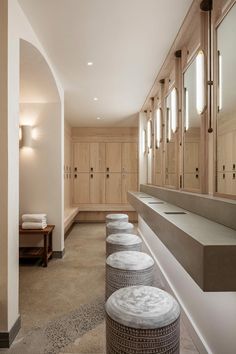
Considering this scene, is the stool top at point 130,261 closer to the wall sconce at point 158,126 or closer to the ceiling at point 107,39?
the ceiling at point 107,39

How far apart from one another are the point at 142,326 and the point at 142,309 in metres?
0.10

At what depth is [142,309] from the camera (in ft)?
5.01

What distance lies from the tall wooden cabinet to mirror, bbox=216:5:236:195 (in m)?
5.81

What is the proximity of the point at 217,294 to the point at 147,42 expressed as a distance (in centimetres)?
262

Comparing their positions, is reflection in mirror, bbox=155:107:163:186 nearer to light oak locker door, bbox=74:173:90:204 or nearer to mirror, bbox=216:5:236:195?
mirror, bbox=216:5:236:195

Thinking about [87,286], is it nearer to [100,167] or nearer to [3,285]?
[3,285]

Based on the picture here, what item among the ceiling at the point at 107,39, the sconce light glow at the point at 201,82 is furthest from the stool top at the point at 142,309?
the ceiling at the point at 107,39

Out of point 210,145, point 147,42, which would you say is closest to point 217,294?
point 210,145

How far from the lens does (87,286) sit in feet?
10.9

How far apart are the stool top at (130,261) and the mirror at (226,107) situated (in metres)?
0.90

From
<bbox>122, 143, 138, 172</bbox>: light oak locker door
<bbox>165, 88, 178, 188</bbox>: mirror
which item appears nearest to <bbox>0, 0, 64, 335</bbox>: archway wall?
<bbox>165, 88, 178, 188</bbox>: mirror

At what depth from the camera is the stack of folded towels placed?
404cm

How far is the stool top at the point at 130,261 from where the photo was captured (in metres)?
2.29

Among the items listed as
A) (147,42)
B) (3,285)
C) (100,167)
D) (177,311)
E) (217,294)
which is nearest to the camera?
(177,311)
